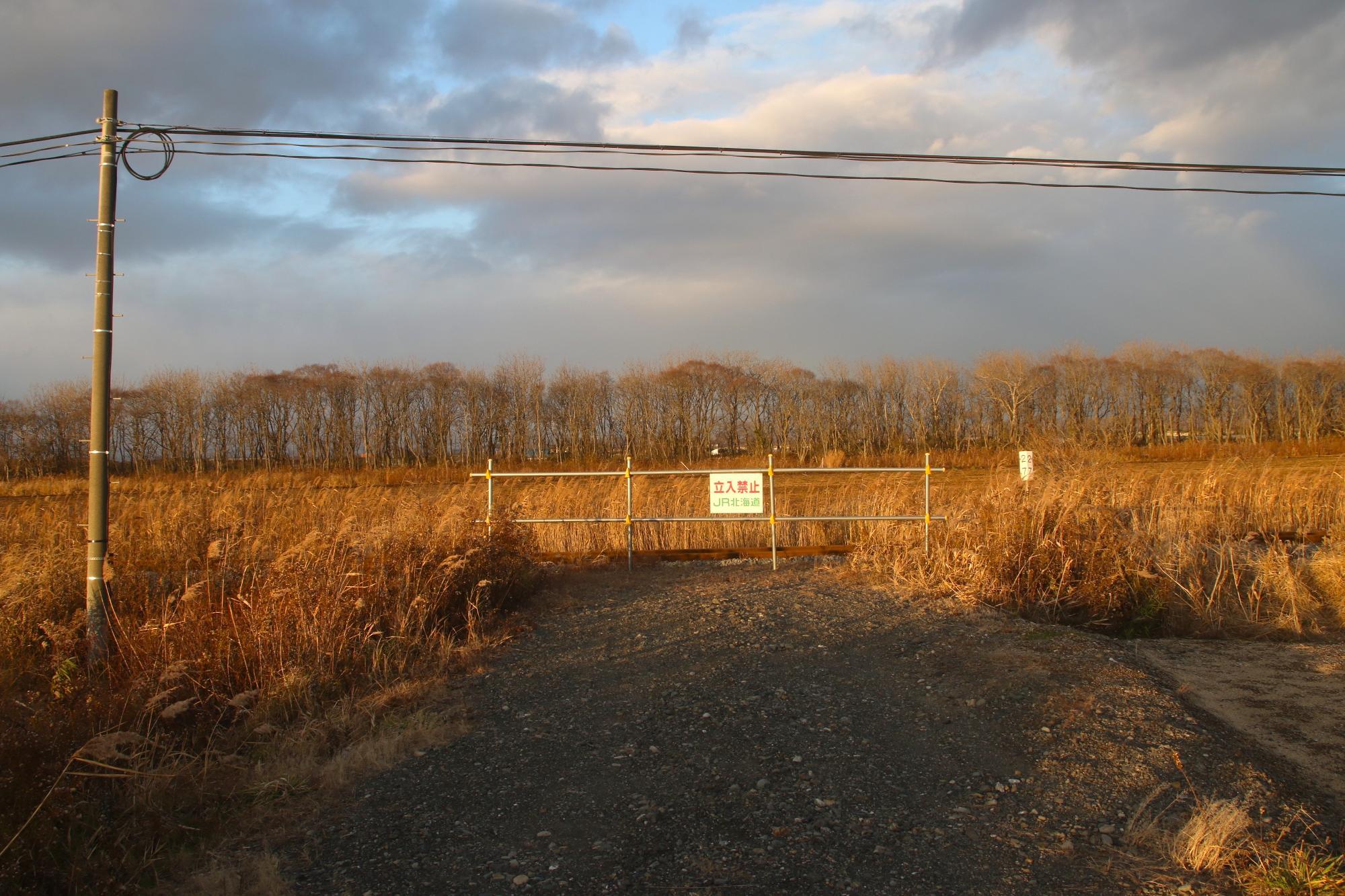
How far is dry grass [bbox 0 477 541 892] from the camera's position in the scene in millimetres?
3646

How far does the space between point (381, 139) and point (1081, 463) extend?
9.07 meters

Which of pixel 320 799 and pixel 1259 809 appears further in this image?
pixel 320 799

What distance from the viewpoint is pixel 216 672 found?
19.3ft

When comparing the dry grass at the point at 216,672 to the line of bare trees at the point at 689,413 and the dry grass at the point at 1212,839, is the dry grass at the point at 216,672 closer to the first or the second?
the dry grass at the point at 1212,839

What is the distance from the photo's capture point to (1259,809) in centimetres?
400

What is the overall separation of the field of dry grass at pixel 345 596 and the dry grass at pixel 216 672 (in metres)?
0.02

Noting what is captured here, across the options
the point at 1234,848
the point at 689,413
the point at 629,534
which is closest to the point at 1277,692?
the point at 1234,848

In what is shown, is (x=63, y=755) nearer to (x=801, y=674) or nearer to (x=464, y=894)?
(x=464, y=894)

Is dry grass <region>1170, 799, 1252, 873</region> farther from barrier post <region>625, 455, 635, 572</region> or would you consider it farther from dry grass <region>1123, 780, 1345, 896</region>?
barrier post <region>625, 455, 635, 572</region>

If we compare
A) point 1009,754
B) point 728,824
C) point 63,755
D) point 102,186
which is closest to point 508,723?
point 728,824

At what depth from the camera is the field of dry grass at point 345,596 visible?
156 inches

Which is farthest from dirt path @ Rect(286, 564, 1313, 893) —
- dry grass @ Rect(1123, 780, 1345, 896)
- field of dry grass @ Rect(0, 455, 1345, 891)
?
field of dry grass @ Rect(0, 455, 1345, 891)

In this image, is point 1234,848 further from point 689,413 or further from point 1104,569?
point 689,413

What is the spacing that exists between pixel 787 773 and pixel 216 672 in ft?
13.4
